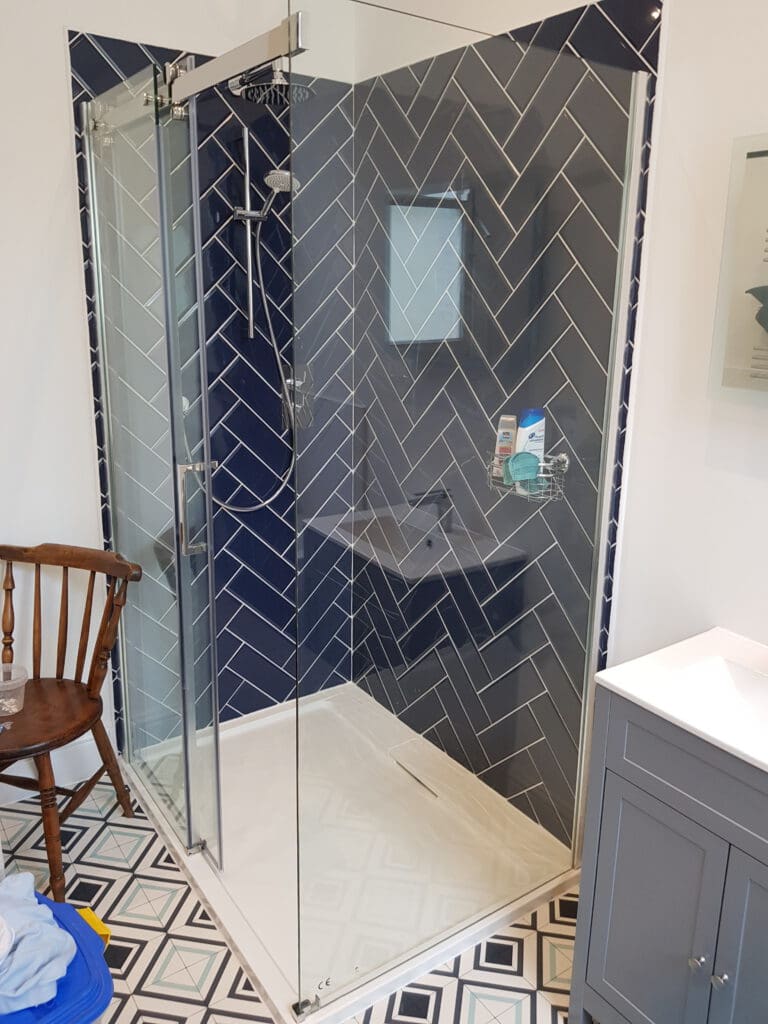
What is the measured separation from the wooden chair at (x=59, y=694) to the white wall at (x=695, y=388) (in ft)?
4.72

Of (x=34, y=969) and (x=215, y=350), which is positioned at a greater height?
(x=215, y=350)

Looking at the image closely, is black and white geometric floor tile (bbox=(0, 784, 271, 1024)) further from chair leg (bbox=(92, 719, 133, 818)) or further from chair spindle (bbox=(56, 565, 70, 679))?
chair spindle (bbox=(56, 565, 70, 679))

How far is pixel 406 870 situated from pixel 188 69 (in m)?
2.08

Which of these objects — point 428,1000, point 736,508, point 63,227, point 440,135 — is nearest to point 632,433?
point 736,508

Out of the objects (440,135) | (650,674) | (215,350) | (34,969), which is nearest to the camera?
(34,969)

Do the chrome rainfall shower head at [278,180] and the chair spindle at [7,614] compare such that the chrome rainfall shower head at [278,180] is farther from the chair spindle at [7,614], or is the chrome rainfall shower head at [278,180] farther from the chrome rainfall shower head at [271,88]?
the chair spindle at [7,614]

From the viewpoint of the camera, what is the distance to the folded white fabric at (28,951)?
1.46 meters

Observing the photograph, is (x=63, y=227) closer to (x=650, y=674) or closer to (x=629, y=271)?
(x=629, y=271)

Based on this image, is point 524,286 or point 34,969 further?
point 524,286

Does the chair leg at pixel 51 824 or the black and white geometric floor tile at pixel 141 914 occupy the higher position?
the chair leg at pixel 51 824

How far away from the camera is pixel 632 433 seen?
2.17 metres

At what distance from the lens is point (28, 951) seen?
59.9 inches

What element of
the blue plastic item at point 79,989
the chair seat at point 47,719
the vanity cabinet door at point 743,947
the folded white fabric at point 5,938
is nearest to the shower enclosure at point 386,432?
the chair seat at point 47,719

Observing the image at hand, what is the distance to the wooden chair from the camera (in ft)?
7.40
